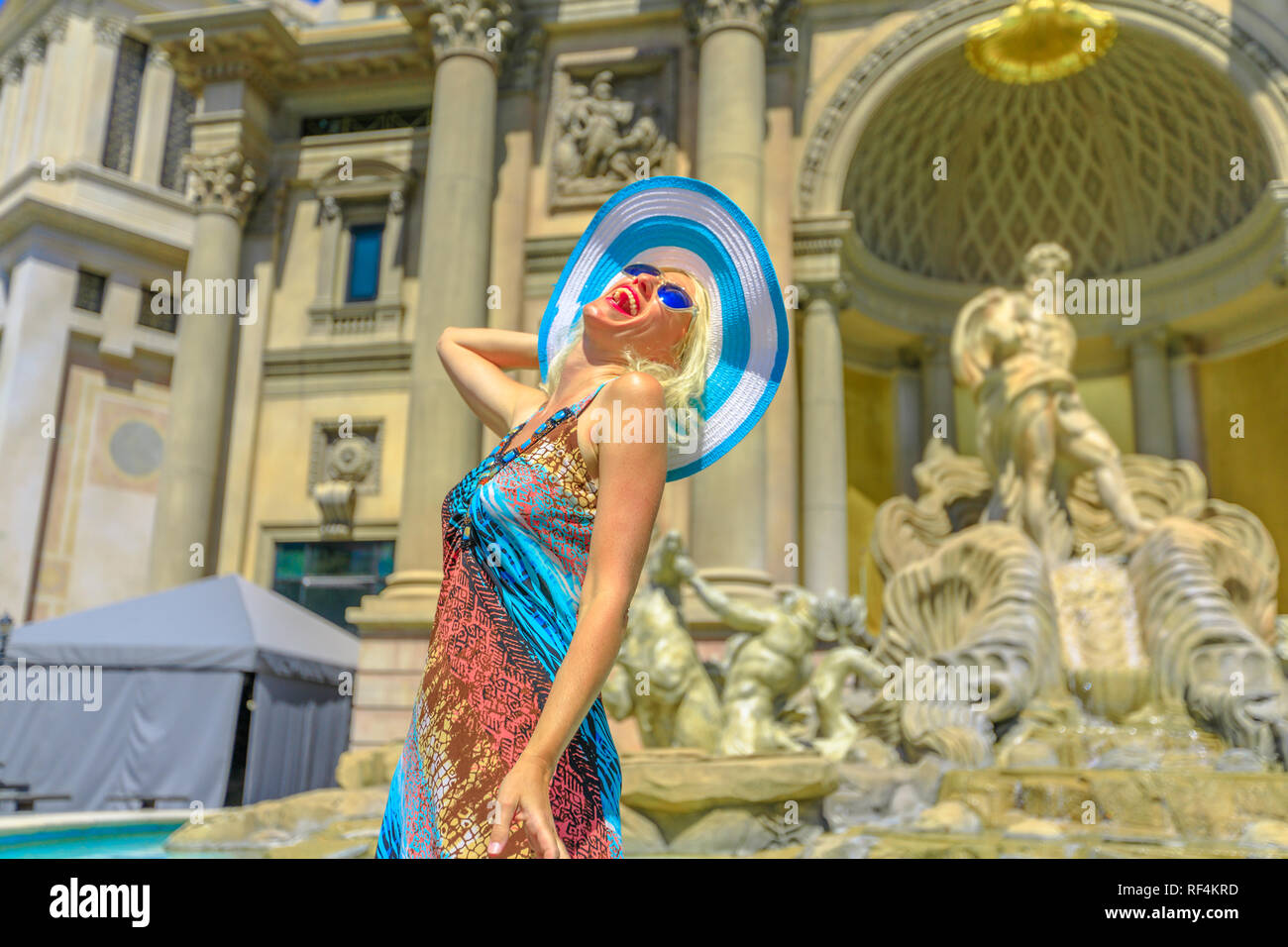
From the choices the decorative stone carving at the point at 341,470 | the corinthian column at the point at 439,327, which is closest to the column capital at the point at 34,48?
the decorative stone carving at the point at 341,470

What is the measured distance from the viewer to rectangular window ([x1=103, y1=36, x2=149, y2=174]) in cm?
2530

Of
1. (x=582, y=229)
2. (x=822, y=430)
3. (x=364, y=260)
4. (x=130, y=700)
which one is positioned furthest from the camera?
(x=364, y=260)

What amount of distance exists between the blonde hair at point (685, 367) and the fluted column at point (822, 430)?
45.3ft

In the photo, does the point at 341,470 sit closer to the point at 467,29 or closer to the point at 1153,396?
the point at 467,29

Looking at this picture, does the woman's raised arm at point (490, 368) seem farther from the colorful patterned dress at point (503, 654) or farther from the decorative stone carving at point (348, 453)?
the decorative stone carving at point (348, 453)

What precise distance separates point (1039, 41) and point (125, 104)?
20.3 meters

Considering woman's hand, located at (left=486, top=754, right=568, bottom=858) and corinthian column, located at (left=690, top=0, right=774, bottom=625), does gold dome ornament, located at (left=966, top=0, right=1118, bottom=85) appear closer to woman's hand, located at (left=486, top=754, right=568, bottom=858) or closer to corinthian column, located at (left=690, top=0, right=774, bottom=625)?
corinthian column, located at (left=690, top=0, right=774, bottom=625)

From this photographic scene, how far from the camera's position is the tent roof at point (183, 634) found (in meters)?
12.1

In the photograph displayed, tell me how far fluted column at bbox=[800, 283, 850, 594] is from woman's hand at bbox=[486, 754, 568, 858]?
1441 centimetres

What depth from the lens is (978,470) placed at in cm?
1552

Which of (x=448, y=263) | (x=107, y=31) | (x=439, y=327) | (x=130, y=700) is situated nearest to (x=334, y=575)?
(x=439, y=327)

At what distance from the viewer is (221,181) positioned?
1955 centimetres
